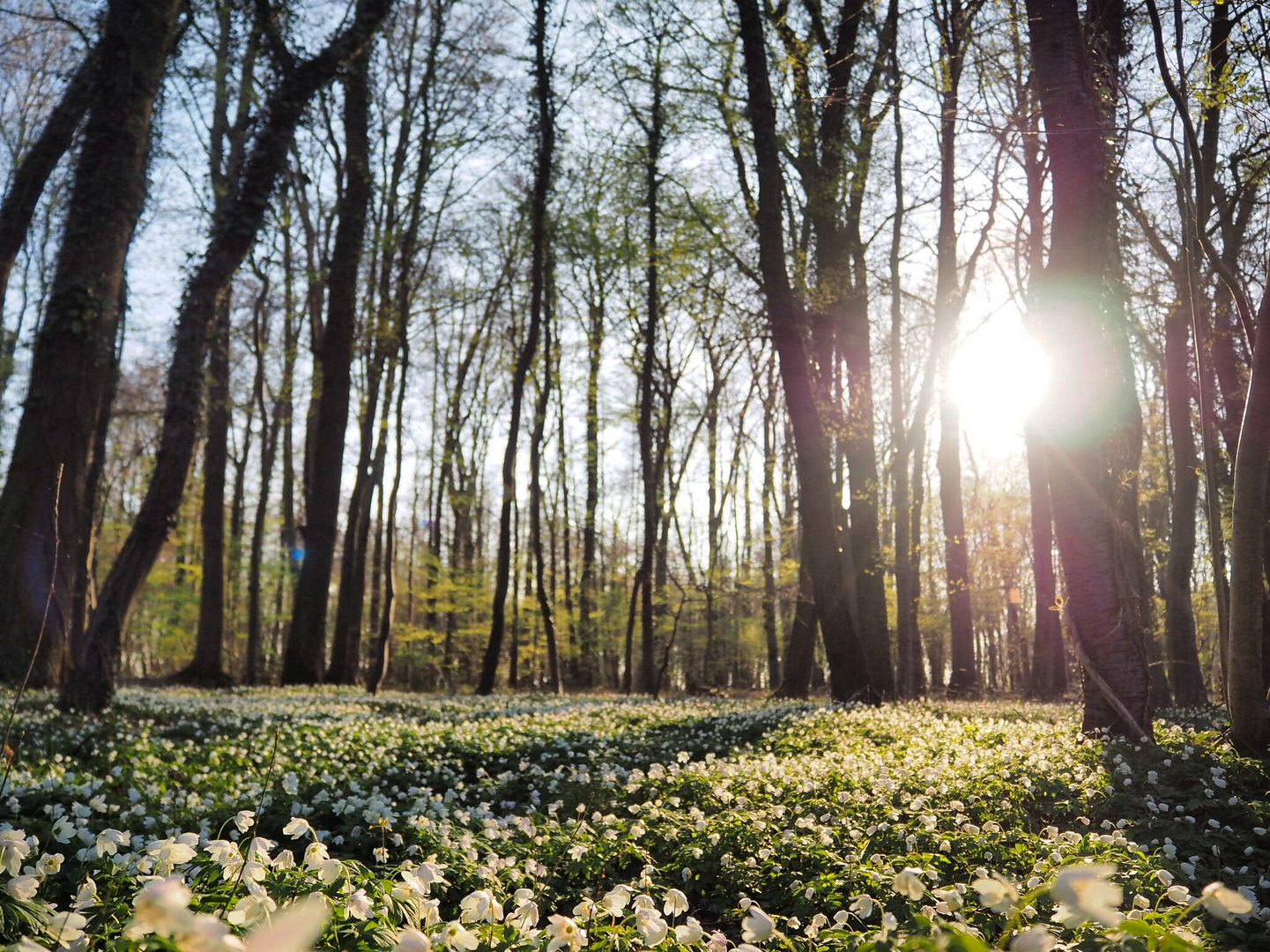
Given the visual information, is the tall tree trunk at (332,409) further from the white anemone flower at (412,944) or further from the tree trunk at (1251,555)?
the white anemone flower at (412,944)

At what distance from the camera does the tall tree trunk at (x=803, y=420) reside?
12.5m

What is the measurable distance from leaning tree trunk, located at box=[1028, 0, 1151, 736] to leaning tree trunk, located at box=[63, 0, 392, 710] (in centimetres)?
775

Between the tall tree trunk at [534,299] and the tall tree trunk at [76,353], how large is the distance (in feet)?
24.6

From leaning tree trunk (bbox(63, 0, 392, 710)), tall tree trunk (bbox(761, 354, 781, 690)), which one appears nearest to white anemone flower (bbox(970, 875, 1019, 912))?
leaning tree trunk (bbox(63, 0, 392, 710))

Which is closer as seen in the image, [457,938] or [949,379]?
[457,938]

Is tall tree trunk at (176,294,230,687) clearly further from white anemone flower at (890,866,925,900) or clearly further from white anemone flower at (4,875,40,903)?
white anemone flower at (890,866,925,900)

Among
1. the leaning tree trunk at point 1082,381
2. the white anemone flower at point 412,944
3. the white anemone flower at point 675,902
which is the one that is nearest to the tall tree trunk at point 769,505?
the leaning tree trunk at point 1082,381

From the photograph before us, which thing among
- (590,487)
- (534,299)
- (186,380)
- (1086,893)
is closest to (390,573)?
(534,299)

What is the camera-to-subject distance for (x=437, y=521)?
3073cm

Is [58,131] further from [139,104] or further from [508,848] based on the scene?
[508,848]

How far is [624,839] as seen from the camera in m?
4.22

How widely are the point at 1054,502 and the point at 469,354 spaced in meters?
22.7

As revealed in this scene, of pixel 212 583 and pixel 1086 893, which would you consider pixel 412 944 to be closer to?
pixel 1086 893

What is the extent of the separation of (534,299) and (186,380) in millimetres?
9659
